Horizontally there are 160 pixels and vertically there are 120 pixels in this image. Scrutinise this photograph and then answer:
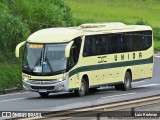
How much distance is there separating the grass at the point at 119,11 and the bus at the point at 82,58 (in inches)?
1295

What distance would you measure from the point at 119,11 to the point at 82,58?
54146 mm

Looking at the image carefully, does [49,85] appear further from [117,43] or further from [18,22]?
[18,22]

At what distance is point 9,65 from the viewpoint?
1540 inches

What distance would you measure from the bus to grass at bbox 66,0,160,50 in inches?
1295

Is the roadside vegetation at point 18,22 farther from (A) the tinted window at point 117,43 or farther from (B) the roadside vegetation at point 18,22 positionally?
(A) the tinted window at point 117,43

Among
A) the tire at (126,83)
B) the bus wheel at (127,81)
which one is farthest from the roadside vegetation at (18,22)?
the bus wheel at (127,81)

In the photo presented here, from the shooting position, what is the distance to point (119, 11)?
84.6 m

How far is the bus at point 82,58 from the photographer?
29906mm

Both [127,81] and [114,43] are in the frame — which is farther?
[127,81]

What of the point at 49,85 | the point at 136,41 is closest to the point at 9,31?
the point at 136,41

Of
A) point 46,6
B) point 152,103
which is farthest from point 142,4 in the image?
point 152,103

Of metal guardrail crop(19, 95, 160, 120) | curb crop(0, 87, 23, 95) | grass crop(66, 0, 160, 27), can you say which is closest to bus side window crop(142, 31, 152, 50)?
curb crop(0, 87, 23, 95)

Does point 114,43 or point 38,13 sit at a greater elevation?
point 38,13

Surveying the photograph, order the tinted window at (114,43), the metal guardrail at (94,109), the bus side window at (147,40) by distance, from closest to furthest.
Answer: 1. the metal guardrail at (94,109)
2. the tinted window at (114,43)
3. the bus side window at (147,40)
